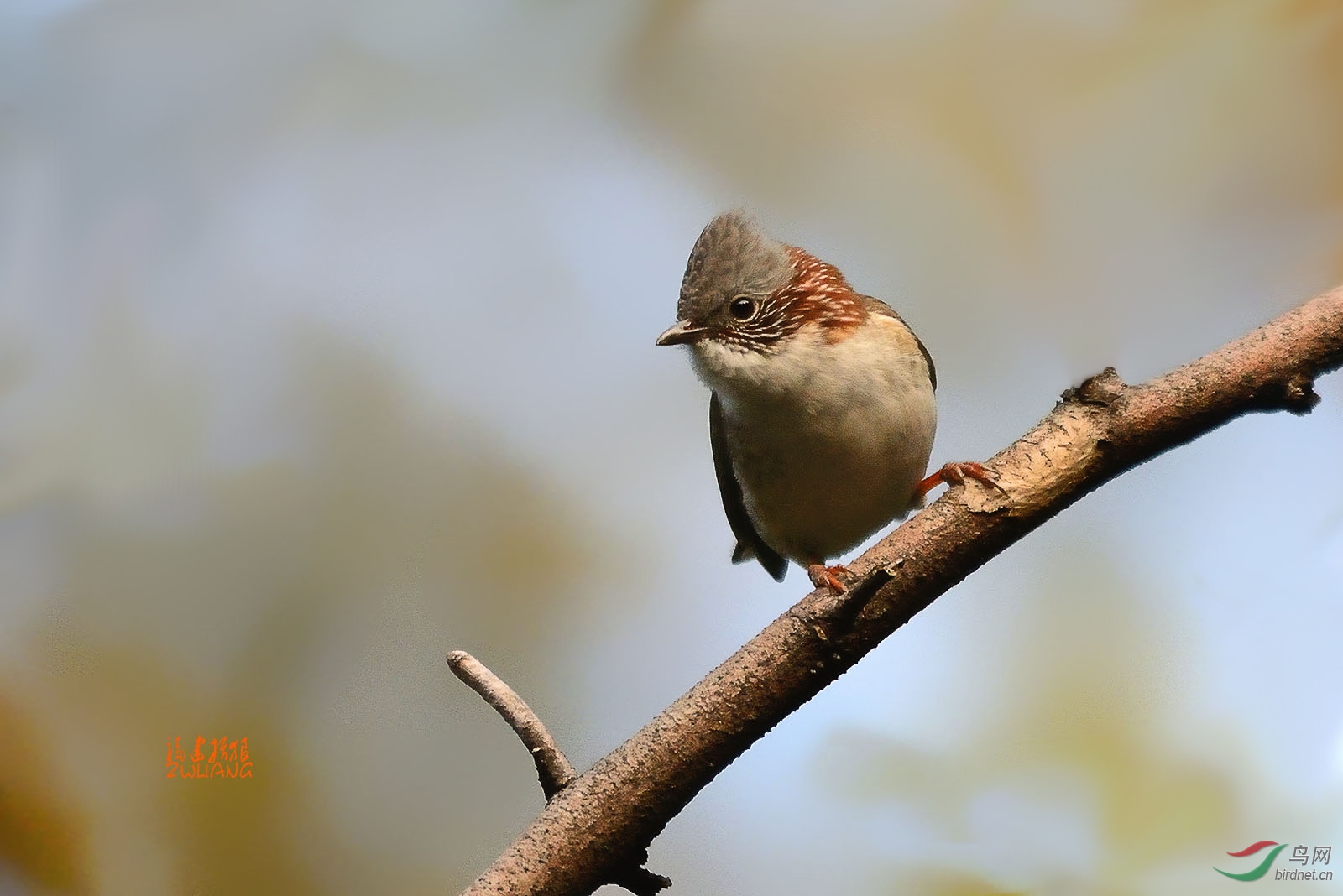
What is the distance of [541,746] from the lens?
5.14 feet

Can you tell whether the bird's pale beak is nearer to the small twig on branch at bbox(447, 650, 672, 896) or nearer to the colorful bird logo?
the small twig on branch at bbox(447, 650, 672, 896)

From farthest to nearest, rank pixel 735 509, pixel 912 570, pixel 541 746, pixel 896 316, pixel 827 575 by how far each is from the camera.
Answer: pixel 735 509, pixel 896 316, pixel 827 575, pixel 541 746, pixel 912 570

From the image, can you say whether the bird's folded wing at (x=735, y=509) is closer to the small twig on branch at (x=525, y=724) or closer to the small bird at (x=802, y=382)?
the small bird at (x=802, y=382)

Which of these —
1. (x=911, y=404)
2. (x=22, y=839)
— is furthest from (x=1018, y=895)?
(x=22, y=839)

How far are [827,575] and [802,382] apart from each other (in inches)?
15.1

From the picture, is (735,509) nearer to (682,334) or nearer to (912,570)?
(682,334)

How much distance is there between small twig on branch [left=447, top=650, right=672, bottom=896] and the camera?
1.53m

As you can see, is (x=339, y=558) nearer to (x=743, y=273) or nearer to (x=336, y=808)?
(x=336, y=808)

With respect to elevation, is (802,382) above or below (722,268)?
below

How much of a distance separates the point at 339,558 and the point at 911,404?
1478 millimetres

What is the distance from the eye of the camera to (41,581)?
2.47 m

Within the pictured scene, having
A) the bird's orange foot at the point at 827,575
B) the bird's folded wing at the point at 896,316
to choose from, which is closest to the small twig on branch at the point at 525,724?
the bird's orange foot at the point at 827,575

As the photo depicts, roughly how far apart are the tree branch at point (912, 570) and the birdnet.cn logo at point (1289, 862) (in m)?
1.15

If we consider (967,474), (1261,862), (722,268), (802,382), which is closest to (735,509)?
(802,382)
